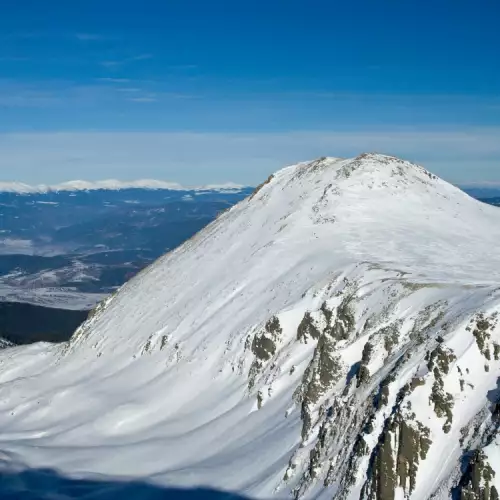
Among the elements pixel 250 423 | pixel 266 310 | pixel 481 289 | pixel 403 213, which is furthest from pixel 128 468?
pixel 403 213

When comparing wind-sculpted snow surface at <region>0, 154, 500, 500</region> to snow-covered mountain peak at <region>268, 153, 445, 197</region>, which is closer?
wind-sculpted snow surface at <region>0, 154, 500, 500</region>

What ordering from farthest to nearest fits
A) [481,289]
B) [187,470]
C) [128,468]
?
[128,468], [187,470], [481,289]

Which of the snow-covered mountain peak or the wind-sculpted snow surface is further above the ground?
the snow-covered mountain peak

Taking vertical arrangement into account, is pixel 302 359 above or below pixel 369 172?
below

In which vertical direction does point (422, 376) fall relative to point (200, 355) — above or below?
above

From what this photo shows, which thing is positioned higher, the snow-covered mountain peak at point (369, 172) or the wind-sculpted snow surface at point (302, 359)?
the snow-covered mountain peak at point (369, 172)

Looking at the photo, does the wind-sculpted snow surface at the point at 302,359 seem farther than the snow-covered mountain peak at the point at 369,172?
No

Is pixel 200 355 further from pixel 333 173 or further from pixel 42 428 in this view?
pixel 333 173

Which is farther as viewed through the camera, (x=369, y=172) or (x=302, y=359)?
(x=369, y=172)
